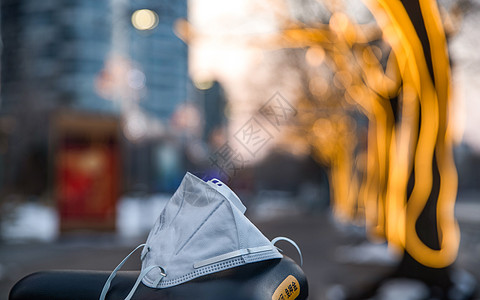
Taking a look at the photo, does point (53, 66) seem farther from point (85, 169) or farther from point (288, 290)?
point (288, 290)

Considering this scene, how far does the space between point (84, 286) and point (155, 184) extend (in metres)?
56.8

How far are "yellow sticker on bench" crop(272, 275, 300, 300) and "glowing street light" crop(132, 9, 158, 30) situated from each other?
23.9 feet

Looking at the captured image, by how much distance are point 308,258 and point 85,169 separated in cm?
709

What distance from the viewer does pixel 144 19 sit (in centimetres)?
940

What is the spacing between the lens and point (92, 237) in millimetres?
15969

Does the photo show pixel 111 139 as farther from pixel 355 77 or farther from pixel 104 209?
pixel 355 77

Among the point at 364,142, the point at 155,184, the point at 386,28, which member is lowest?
the point at 155,184

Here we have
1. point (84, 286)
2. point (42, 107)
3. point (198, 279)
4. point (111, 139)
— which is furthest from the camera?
point (42, 107)

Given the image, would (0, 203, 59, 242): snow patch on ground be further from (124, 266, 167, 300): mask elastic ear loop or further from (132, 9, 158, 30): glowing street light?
(124, 266, 167, 300): mask elastic ear loop

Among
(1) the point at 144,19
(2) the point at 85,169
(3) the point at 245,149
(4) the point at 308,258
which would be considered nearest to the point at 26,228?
(2) the point at 85,169

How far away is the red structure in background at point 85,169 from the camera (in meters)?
15.4

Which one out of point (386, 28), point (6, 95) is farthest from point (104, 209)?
point (6, 95)

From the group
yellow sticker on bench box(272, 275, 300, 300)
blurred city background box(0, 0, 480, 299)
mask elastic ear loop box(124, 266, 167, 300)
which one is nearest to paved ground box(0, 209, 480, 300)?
blurred city background box(0, 0, 480, 299)

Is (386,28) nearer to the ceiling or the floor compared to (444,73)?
nearer to the ceiling
